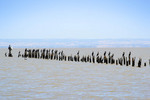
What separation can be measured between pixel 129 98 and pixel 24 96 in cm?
415

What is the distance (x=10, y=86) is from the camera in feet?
47.2

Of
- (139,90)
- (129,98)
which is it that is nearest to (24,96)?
(129,98)

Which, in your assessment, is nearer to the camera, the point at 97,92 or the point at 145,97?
the point at 145,97

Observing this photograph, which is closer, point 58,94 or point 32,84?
point 58,94

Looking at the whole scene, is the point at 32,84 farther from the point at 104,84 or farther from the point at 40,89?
the point at 104,84

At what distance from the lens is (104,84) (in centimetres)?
1524

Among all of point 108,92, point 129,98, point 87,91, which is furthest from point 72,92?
point 129,98

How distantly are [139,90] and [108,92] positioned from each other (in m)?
1.53

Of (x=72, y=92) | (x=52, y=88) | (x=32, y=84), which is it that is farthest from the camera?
(x=32, y=84)

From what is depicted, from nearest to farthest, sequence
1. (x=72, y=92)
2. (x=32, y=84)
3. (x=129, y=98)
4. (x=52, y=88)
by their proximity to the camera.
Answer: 1. (x=129, y=98)
2. (x=72, y=92)
3. (x=52, y=88)
4. (x=32, y=84)

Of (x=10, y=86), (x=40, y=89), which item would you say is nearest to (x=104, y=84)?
(x=40, y=89)

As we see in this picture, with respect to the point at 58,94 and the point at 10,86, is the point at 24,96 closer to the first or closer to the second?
the point at 58,94

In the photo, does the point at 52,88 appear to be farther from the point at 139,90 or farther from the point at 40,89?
the point at 139,90

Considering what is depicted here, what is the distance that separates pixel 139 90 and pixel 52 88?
396cm
